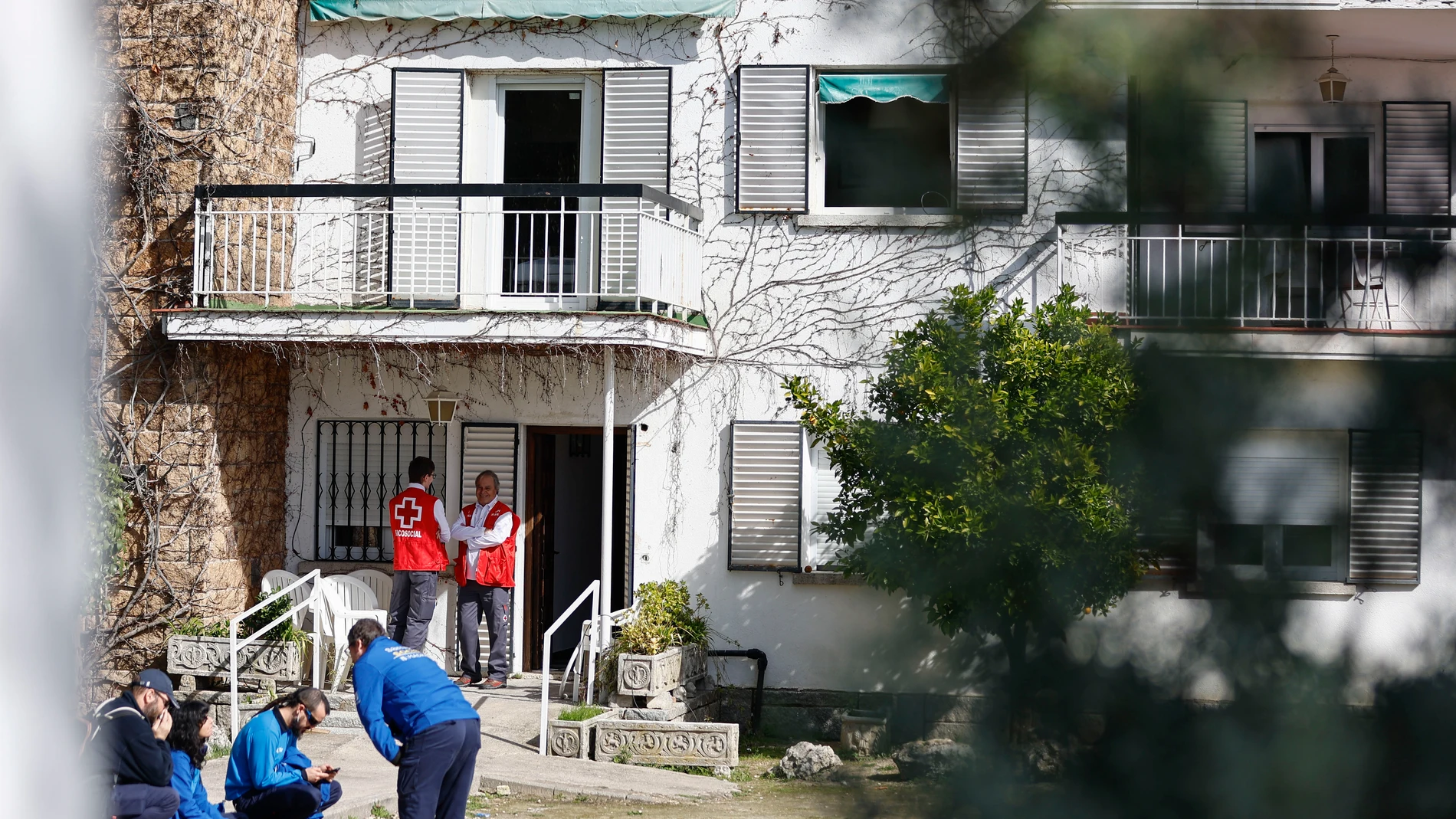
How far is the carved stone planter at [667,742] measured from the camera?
9.74 meters

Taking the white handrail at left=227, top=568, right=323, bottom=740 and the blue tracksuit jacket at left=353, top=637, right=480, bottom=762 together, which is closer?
the blue tracksuit jacket at left=353, top=637, right=480, bottom=762

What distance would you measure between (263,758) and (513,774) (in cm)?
244

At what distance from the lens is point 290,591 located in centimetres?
1145

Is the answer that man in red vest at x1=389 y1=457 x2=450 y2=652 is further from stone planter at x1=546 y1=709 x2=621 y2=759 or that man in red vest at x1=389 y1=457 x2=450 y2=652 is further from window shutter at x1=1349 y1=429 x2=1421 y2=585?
window shutter at x1=1349 y1=429 x2=1421 y2=585

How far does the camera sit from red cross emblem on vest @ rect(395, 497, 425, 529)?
36.6ft

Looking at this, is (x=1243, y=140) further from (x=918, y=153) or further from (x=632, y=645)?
(x=632, y=645)

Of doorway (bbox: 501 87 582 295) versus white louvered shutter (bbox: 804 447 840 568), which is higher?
doorway (bbox: 501 87 582 295)

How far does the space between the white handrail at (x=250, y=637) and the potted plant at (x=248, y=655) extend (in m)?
0.07

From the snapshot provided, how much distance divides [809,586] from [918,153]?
33.0 ft

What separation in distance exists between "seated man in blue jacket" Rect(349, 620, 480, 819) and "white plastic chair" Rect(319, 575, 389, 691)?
3882 millimetres

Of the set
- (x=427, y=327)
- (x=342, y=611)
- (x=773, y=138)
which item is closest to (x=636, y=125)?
(x=773, y=138)

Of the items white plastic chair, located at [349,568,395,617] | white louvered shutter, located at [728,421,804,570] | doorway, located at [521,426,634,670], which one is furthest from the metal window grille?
white louvered shutter, located at [728,421,804,570]

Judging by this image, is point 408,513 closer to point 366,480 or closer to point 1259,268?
point 366,480

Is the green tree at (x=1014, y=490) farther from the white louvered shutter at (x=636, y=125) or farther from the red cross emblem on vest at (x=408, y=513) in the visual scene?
the white louvered shutter at (x=636, y=125)
